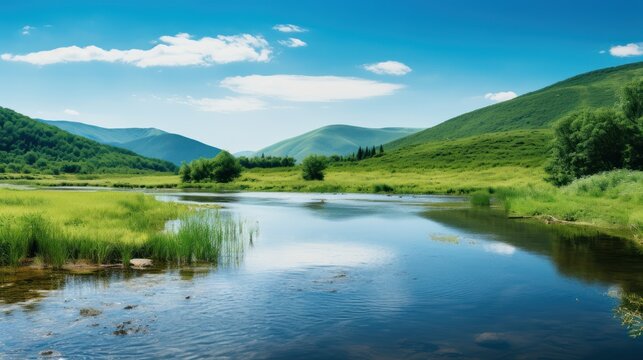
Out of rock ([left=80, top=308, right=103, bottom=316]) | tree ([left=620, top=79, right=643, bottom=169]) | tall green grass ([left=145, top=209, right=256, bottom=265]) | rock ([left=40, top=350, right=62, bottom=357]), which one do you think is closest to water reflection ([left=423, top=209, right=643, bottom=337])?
rock ([left=40, top=350, right=62, bottom=357])

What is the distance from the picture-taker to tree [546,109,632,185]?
7050 cm

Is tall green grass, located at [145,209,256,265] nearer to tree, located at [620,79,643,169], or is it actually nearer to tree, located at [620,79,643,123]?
tree, located at [620,79,643,169]

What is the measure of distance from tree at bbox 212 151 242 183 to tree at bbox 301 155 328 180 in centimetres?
2209

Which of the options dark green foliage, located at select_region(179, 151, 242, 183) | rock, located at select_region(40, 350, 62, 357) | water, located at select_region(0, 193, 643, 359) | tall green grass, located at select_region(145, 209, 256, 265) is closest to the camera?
rock, located at select_region(40, 350, 62, 357)

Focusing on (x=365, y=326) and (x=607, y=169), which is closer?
(x=365, y=326)

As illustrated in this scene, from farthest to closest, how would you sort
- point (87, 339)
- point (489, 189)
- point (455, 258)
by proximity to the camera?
point (489, 189)
point (455, 258)
point (87, 339)

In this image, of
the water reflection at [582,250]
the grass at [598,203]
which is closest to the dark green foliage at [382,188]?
the grass at [598,203]

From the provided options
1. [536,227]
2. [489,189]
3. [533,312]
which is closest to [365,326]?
[533,312]

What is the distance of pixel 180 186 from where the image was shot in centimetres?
14462

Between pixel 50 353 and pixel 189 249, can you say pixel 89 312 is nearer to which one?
pixel 50 353

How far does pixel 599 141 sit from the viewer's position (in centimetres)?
7050

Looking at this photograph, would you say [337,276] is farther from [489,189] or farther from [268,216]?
[489,189]

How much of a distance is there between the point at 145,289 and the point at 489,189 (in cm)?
8922

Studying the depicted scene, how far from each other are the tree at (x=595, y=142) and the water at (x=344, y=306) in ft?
143
